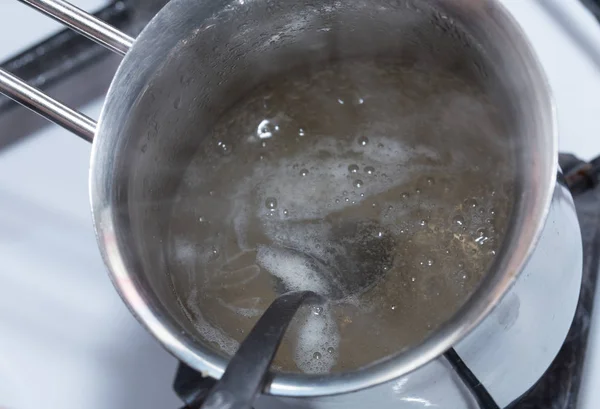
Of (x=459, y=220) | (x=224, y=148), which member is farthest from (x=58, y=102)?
(x=459, y=220)

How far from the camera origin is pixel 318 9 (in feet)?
1.70

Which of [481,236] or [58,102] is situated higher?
[58,102]

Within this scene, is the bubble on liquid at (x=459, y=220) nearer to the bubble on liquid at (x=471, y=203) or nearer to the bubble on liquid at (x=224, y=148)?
the bubble on liquid at (x=471, y=203)

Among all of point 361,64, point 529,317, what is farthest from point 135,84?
point 529,317

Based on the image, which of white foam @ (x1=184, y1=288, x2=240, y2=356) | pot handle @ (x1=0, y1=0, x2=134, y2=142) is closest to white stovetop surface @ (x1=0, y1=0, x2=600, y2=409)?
white foam @ (x1=184, y1=288, x2=240, y2=356)

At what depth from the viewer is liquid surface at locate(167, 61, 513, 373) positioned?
1.56 ft

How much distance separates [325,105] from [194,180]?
133 mm

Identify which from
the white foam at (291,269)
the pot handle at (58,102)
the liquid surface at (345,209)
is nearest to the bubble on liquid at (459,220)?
the liquid surface at (345,209)

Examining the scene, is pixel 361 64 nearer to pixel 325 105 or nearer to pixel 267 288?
pixel 325 105

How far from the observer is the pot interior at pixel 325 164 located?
432mm

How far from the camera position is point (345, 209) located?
538 mm

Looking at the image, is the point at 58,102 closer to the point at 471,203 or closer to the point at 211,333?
the point at 211,333

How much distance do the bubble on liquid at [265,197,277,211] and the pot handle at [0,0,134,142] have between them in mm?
164

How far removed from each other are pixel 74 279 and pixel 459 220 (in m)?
0.36
